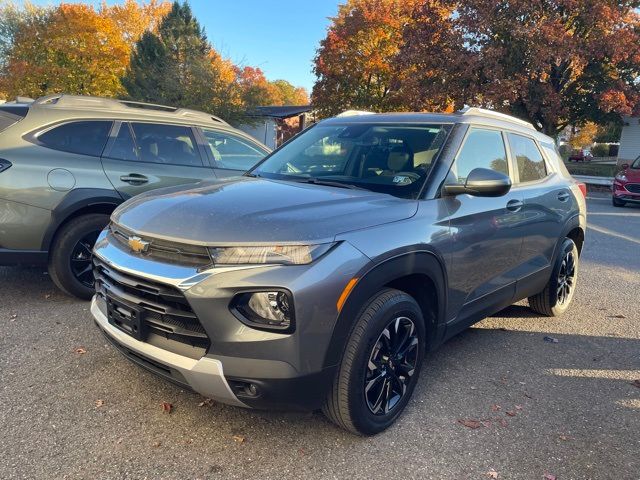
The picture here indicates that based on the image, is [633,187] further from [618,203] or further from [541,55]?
[541,55]

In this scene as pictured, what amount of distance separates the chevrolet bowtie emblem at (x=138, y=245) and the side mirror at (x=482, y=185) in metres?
1.84

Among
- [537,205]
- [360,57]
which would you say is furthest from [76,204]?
[360,57]

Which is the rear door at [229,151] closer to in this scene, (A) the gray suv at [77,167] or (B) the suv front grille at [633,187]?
(A) the gray suv at [77,167]

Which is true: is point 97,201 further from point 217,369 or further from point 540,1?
point 540,1

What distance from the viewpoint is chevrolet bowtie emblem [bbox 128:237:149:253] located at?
104 inches

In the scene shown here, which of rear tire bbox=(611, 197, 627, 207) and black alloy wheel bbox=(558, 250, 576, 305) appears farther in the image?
rear tire bbox=(611, 197, 627, 207)

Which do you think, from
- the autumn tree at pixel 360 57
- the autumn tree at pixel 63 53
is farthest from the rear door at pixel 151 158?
the autumn tree at pixel 63 53

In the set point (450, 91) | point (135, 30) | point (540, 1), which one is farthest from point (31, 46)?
point (540, 1)

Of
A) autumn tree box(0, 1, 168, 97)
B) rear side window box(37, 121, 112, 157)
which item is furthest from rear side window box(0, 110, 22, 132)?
autumn tree box(0, 1, 168, 97)

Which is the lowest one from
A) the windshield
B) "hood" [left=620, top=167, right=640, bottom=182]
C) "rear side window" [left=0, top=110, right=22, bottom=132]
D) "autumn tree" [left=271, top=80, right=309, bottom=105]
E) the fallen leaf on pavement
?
the fallen leaf on pavement

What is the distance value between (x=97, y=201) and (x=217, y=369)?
297cm

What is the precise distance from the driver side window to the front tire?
41.4 inches

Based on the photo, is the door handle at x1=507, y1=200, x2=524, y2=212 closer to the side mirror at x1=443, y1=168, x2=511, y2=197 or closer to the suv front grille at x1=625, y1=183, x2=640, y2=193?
the side mirror at x1=443, y1=168, x2=511, y2=197

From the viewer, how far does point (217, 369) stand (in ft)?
7.77
